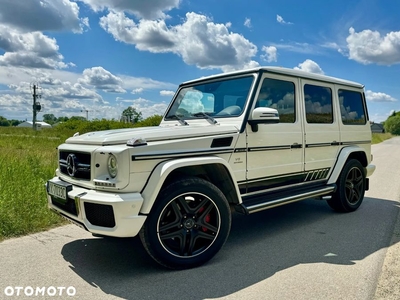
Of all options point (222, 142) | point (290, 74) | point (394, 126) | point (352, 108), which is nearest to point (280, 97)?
point (290, 74)

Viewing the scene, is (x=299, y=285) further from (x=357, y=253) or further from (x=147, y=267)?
(x=147, y=267)

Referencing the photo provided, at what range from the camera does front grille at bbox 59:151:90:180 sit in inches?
127

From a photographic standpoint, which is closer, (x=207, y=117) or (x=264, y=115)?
(x=264, y=115)

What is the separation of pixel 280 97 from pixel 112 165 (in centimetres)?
249

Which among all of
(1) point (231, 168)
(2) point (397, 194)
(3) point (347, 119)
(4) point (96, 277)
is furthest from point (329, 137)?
(4) point (96, 277)

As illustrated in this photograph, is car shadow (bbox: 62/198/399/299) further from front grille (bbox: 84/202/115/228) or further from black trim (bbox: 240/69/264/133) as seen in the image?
black trim (bbox: 240/69/264/133)

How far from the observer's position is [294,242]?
4.04 m

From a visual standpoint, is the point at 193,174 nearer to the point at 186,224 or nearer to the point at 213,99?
the point at 186,224

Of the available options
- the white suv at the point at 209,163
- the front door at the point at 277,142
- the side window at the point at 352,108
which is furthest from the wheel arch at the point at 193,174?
the side window at the point at 352,108

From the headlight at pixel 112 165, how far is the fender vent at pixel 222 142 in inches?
42.2

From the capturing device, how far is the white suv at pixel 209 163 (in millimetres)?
2975

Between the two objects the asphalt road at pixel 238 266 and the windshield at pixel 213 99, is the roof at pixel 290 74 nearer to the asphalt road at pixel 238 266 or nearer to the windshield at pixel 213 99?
the windshield at pixel 213 99

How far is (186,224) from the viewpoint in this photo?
328 cm

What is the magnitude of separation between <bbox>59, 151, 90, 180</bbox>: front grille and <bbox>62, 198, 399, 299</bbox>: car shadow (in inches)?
37.3
